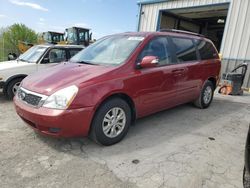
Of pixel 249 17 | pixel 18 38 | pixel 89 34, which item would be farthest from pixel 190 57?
pixel 18 38

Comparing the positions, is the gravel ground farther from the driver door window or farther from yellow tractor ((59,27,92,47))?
yellow tractor ((59,27,92,47))

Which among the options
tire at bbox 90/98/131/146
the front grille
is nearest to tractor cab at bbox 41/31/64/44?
the front grille

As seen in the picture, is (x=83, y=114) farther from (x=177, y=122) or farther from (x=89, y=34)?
(x=89, y=34)

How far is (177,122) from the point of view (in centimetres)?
431

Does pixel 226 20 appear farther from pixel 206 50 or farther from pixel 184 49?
pixel 184 49

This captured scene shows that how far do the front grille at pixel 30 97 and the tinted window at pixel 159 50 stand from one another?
1706mm

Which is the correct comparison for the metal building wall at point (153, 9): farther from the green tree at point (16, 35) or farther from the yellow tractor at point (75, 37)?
the green tree at point (16, 35)

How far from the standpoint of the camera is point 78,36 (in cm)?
1538

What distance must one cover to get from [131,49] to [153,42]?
509 millimetres

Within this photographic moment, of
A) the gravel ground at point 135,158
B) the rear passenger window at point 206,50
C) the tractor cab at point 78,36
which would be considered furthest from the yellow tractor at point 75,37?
the gravel ground at point 135,158

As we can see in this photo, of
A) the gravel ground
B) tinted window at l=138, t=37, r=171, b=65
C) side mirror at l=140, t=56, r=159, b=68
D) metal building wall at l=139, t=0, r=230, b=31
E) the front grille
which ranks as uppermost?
metal building wall at l=139, t=0, r=230, b=31

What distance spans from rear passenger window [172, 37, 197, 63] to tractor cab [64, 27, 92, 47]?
11669mm

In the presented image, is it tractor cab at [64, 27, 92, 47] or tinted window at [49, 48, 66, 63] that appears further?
tractor cab at [64, 27, 92, 47]

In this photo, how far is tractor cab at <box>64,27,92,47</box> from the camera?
1528 centimetres
